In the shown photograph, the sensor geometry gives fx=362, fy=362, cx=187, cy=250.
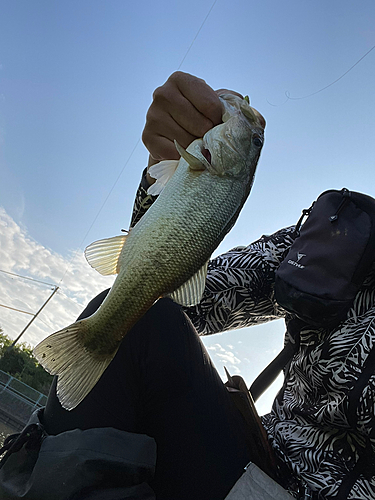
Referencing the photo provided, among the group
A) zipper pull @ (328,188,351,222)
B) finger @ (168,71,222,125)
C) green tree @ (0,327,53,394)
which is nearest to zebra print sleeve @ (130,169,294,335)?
zipper pull @ (328,188,351,222)

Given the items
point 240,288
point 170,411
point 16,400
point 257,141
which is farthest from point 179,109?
point 16,400

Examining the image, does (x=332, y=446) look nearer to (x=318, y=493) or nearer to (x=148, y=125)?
(x=318, y=493)

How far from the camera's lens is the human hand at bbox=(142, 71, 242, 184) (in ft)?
4.97

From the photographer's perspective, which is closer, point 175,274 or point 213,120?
point 175,274

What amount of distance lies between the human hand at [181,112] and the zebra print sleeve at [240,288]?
74cm

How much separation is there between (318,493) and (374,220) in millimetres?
1177

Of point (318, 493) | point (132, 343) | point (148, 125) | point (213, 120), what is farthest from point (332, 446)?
point (148, 125)

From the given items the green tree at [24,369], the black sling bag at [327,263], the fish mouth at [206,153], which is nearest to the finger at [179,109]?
the fish mouth at [206,153]

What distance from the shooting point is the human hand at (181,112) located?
4.97ft

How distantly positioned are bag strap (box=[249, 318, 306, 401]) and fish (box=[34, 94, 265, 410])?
69cm

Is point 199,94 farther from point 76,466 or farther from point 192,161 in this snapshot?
point 76,466

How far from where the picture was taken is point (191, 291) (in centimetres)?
136

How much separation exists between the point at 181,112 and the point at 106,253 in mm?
673

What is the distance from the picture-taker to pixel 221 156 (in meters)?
1.52
